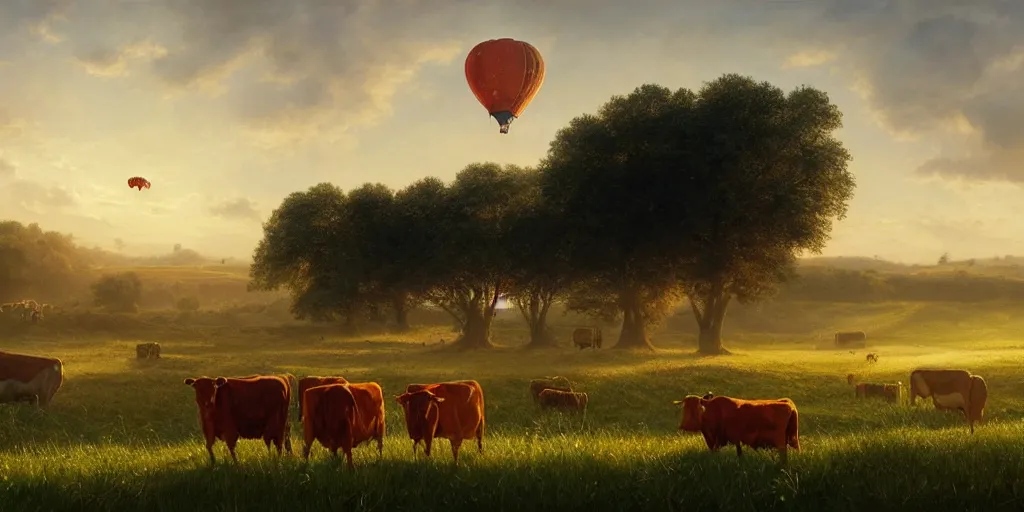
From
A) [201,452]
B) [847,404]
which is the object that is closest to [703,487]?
[201,452]

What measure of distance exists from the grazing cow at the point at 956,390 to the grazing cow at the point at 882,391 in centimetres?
586

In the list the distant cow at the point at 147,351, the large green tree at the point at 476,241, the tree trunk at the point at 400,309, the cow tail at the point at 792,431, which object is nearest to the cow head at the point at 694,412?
the cow tail at the point at 792,431

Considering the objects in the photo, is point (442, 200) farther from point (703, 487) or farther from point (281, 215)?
point (703, 487)

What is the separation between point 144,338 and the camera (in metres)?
50.8

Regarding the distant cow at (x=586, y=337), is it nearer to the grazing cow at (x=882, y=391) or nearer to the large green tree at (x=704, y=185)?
the large green tree at (x=704, y=185)

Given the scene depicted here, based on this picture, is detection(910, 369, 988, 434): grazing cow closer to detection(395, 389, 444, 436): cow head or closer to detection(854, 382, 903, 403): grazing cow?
detection(854, 382, 903, 403): grazing cow

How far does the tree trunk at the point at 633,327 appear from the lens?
45.6 metres

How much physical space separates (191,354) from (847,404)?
116ft

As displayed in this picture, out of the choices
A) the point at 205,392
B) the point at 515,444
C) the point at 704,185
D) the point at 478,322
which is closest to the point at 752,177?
the point at 704,185

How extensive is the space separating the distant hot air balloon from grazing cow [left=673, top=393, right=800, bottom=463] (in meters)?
27.3

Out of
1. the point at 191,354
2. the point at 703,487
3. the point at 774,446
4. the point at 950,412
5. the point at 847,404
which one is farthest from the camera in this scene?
the point at 191,354

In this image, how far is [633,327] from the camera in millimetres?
46062

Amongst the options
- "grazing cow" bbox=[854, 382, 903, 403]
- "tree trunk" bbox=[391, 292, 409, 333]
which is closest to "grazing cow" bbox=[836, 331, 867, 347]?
"grazing cow" bbox=[854, 382, 903, 403]

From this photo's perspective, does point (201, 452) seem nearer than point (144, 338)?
Yes
